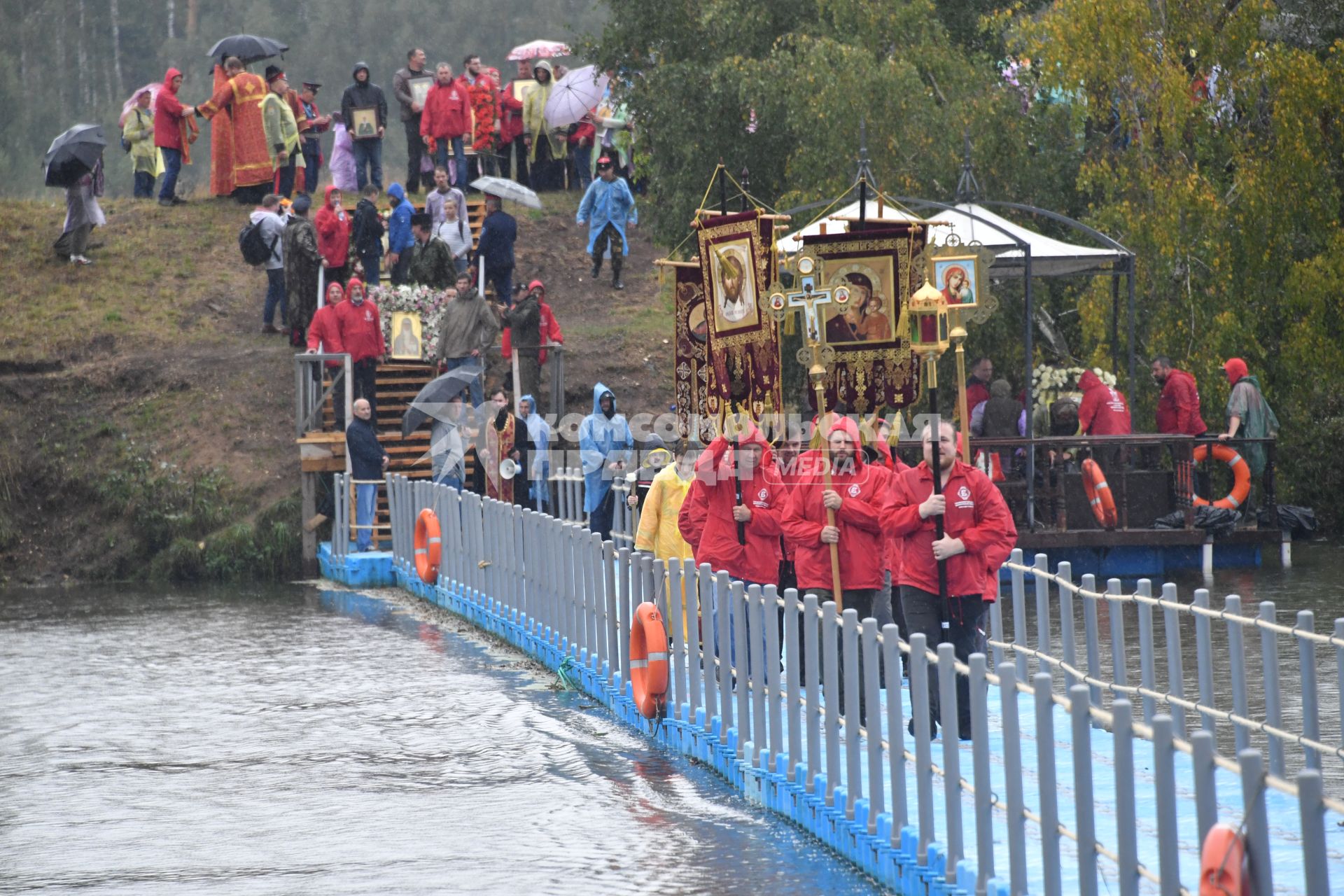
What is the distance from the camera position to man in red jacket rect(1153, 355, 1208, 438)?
21.0 metres

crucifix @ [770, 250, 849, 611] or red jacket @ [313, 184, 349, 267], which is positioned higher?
red jacket @ [313, 184, 349, 267]

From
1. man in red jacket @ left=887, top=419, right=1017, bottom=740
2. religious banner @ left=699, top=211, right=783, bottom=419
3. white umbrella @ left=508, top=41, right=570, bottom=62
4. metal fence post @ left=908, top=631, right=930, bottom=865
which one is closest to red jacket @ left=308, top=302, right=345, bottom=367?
religious banner @ left=699, top=211, right=783, bottom=419

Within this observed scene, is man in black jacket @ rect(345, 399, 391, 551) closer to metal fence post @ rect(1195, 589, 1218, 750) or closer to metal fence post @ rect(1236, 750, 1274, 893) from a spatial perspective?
metal fence post @ rect(1195, 589, 1218, 750)

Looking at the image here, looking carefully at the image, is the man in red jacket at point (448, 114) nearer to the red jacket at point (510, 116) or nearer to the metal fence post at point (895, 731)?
the red jacket at point (510, 116)

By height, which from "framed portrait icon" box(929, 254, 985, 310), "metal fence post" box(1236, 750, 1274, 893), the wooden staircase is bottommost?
"metal fence post" box(1236, 750, 1274, 893)

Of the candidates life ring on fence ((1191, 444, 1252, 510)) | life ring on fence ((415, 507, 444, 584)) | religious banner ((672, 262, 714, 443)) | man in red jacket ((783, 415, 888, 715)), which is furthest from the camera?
life ring on fence ((1191, 444, 1252, 510))

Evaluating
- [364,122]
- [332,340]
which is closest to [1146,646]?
[332,340]

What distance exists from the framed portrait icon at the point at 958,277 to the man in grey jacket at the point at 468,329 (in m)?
11.3

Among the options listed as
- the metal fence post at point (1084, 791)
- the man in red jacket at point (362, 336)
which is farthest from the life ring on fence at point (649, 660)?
the man in red jacket at point (362, 336)

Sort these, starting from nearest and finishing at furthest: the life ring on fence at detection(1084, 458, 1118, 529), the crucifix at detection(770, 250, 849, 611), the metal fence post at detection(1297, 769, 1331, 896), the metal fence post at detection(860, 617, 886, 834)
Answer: the metal fence post at detection(1297, 769, 1331, 896)
the metal fence post at detection(860, 617, 886, 834)
the crucifix at detection(770, 250, 849, 611)
the life ring on fence at detection(1084, 458, 1118, 529)

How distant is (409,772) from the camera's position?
11.3m

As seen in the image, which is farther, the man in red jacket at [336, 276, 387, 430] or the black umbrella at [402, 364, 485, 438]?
the man in red jacket at [336, 276, 387, 430]

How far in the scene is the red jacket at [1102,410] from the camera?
802 inches

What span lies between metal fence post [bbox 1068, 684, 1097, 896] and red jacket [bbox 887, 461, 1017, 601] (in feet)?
12.4
